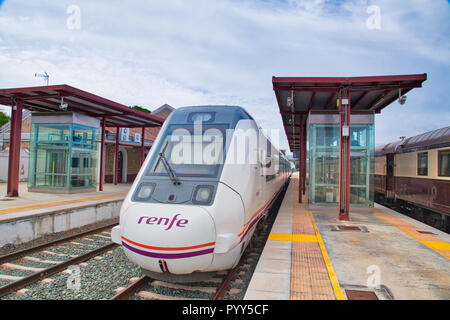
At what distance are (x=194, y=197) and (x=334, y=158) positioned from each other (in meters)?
Result: 8.02

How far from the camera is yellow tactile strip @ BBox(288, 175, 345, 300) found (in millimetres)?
3824

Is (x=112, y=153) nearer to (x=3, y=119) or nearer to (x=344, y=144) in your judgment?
(x=344, y=144)

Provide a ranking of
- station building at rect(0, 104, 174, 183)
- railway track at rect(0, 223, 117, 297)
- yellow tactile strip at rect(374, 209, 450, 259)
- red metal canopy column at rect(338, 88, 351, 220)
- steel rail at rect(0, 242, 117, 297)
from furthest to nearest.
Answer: station building at rect(0, 104, 174, 183), red metal canopy column at rect(338, 88, 351, 220), yellow tactile strip at rect(374, 209, 450, 259), railway track at rect(0, 223, 117, 297), steel rail at rect(0, 242, 117, 297)

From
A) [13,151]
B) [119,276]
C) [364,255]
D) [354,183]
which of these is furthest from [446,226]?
[13,151]

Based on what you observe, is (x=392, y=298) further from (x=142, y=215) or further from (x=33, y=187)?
(x=33, y=187)

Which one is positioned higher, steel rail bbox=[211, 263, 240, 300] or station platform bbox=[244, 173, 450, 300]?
station platform bbox=[244, 173, 450, 300]

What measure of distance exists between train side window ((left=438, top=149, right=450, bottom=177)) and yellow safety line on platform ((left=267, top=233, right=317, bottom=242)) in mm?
5070

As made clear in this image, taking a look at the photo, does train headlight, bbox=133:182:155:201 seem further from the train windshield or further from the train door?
the train door

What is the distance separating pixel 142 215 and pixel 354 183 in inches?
357

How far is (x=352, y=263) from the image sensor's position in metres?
5.04

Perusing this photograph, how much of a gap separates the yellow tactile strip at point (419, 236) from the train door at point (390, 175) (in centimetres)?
429

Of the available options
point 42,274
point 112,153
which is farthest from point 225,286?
point 112,153

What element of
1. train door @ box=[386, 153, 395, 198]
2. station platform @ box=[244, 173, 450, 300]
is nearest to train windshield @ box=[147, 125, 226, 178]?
station platform @ box=[244, 173, 450, 300]
